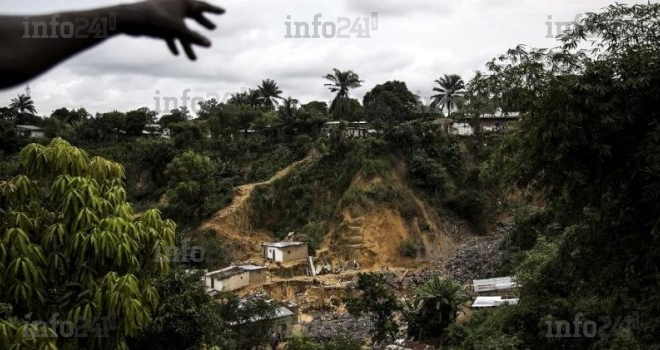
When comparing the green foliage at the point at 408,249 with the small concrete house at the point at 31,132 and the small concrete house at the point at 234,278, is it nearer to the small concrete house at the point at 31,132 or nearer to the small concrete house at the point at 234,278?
the small concrete house at the point at 234,278

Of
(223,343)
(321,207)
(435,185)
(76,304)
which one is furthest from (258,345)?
(435,185)

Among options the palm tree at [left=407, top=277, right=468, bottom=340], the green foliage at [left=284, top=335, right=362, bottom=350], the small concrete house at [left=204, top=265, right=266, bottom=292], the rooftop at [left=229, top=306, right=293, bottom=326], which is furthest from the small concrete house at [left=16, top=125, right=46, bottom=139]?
the palm tree at [left=407, top=277, right=468, bottom=340]

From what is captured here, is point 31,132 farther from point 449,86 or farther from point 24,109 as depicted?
point 449,86

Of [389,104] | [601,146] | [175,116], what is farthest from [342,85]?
[601,146]

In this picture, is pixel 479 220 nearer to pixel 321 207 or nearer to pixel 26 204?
pixel 321 207

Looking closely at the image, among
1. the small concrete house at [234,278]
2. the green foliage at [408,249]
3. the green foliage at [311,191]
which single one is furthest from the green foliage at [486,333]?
the green foliage at [311,191]

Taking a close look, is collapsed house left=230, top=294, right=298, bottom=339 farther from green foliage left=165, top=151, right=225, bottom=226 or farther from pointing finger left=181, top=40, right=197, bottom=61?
pointing finger left=181, top=40, right=197, bottom=61
